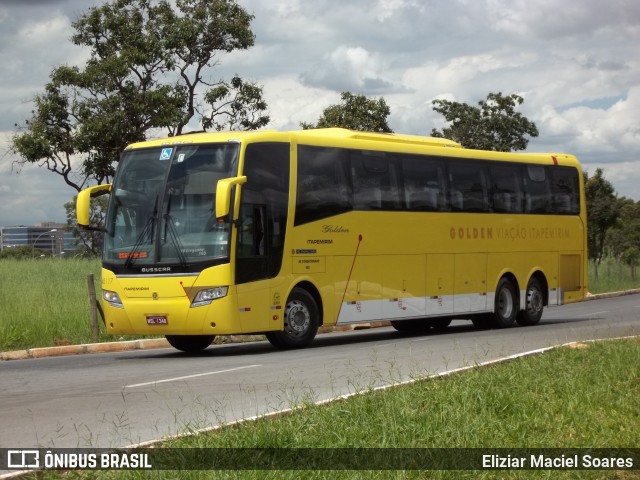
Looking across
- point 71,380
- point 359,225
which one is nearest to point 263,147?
point 359,225

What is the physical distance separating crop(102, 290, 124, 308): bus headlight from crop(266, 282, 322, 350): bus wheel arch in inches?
99.3

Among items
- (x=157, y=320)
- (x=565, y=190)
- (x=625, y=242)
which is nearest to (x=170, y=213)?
(x=157, y=320)

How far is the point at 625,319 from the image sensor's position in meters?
26.7

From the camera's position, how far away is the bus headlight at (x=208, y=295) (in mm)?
18500

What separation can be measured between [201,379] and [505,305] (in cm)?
1270

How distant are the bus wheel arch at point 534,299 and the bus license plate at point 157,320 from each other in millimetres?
10516

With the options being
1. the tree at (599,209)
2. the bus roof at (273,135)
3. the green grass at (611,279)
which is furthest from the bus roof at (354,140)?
the tree at (599,209)

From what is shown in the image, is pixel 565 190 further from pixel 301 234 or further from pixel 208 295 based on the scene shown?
pixel 208 295

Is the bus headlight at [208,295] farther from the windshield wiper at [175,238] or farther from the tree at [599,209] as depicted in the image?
the tree at [599,209]

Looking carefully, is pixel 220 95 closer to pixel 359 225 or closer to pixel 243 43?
pixel 243 43

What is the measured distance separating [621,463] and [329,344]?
43.0 ft

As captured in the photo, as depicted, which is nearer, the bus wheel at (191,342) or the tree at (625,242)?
Result: the bus wheel at (191,342)

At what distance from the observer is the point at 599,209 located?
4991 cm

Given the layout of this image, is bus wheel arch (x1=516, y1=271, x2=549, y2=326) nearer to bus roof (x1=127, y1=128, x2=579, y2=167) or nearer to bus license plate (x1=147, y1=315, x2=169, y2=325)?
bus roof (x1=127, y1=128, x2=579, y2=167)
